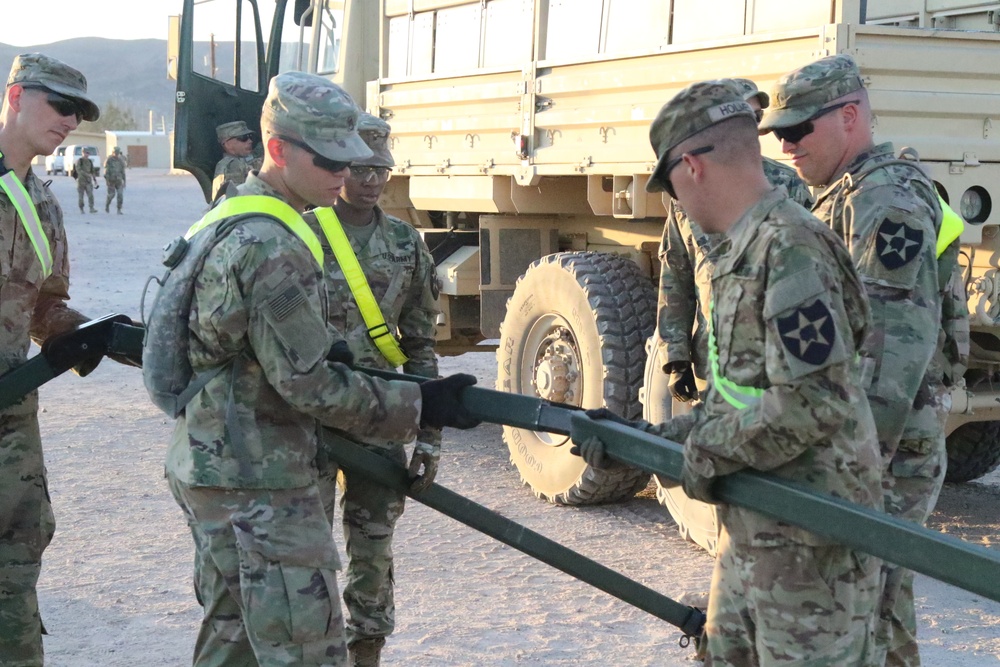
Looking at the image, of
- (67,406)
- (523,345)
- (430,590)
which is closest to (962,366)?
(430,590)

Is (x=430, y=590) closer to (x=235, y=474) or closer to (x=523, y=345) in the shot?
(x=523, y=345)

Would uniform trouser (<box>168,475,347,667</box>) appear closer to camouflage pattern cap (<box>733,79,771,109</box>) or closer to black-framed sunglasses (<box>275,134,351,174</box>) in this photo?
black-framed sunglasses (<box>275,134,351,174</box>)

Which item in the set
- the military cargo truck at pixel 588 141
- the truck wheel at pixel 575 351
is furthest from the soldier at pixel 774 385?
the truck wheel at pixel 575 351

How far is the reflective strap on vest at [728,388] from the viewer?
2.59m

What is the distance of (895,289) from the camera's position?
11.1 ft

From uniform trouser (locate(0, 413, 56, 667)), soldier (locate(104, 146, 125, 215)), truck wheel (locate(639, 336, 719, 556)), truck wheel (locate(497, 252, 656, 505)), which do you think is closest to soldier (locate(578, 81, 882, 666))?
uniform trouser (locate(0, 413, 56, 667))

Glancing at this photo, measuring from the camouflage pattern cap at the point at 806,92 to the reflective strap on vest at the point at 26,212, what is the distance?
2.24 metres

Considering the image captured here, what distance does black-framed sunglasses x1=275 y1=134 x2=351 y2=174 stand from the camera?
3.09 metres

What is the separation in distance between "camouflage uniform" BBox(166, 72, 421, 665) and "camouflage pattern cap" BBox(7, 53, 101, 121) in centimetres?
117

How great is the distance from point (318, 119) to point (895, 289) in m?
1.57

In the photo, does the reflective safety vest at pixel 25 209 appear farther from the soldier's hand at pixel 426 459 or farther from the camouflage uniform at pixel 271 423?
the soldier's hand at pixel 426 459

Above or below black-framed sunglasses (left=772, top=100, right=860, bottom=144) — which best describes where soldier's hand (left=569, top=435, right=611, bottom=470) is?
below

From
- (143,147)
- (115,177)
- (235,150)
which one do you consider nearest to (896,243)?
(235,150)

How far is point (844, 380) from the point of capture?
8.21ft
